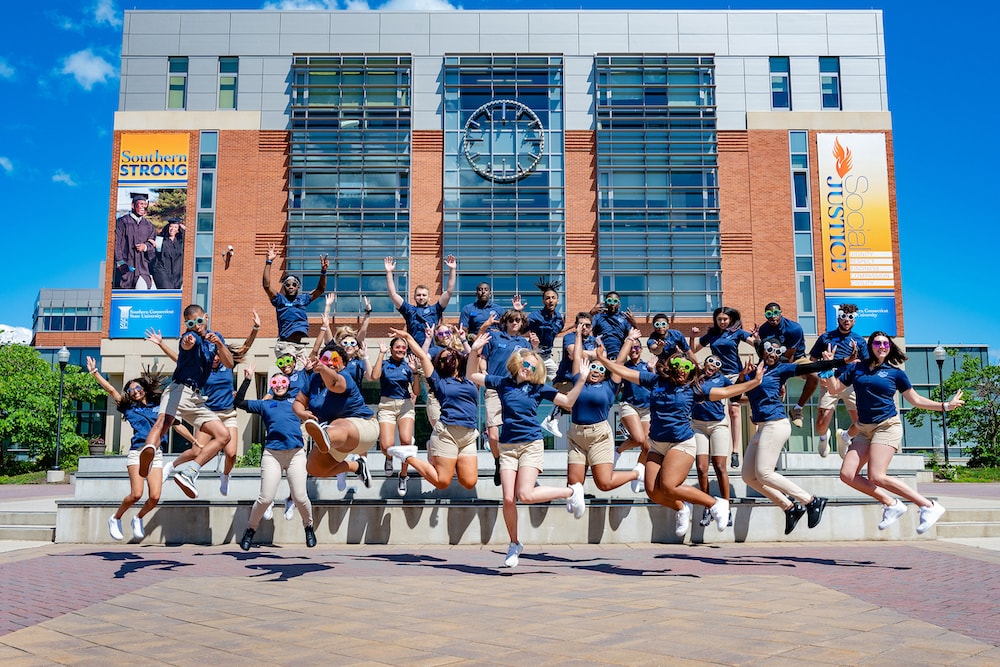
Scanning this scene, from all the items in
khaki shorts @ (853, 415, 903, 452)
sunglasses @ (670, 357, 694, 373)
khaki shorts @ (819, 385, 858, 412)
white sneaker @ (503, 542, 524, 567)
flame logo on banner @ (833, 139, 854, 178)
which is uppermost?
flame logo on banner @ (833, 139, 854, 178)

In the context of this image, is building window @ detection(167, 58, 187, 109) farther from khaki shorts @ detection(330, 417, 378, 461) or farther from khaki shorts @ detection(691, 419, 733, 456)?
khaki shorts @ detection(691, 419, 733, 456)

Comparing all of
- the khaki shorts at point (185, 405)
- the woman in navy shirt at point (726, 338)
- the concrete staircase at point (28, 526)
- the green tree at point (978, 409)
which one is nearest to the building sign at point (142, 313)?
the concrete staircase at point (28, 526)

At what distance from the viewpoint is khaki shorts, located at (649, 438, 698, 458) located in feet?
31.0

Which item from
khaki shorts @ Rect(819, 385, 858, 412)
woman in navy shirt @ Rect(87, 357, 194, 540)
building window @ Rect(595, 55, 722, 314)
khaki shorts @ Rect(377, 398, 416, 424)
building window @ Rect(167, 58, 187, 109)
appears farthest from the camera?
building window @ Rect(167, 58, 187, 109)

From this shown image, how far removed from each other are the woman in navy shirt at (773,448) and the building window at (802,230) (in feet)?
93.4

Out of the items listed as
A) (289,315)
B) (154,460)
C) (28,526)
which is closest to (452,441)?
(154,460)

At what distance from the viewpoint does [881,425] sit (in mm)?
10000

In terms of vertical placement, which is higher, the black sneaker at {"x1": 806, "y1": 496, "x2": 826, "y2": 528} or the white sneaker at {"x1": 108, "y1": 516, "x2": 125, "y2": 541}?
the black sneaker at {"x1": 806, "y1": 496, "x2": 826, "y2": 528}

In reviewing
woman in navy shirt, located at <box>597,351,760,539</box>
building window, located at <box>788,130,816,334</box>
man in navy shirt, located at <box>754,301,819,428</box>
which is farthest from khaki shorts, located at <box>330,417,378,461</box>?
building window, located at <box>788,130,816,334</box>

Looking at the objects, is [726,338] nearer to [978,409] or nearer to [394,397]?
[394,397]

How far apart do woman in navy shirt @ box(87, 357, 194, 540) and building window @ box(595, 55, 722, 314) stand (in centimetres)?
2696

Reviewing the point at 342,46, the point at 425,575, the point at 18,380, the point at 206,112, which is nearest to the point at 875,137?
the point at 342,46

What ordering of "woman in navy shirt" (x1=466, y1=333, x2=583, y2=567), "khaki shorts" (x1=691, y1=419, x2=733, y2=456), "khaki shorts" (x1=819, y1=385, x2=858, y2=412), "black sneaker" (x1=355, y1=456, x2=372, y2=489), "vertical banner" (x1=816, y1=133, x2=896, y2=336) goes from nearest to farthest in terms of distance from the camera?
1. "woman in navy shirt" (x1=466, y1=333, x2=583, y2=567)
2. "khaki shorts" (x1=691, y1=419, x2=733, y2=456)
3. "black sneaker" (x1=355, y1=456, x2=372, y2=489)
4. "khaki shorts" (x1=819, y1=385, x2=858, y2=412)
5. "vertical banner" (x1=816, y1=133, x2=896, y2=336)

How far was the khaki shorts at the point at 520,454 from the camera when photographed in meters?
9.16
